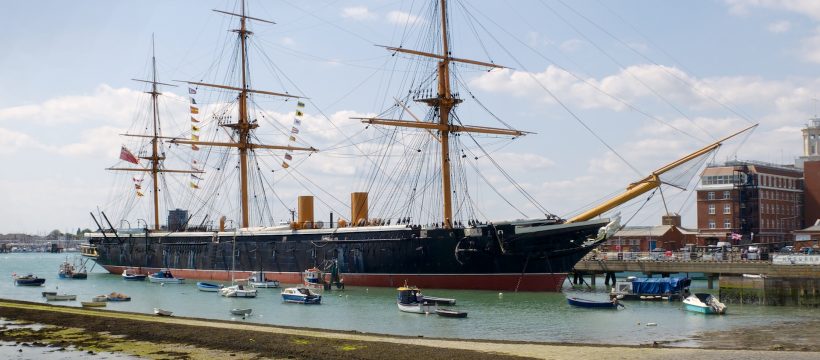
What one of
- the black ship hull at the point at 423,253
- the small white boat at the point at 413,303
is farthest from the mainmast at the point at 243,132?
the small white boat at the point at 413,303

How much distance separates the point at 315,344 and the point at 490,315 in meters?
17.5

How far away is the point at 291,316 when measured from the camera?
43.9m

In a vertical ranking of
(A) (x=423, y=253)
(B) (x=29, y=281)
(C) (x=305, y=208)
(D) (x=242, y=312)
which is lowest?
(B) (x=29, y=281)

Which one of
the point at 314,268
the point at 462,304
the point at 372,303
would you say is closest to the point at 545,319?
the point at 462,304

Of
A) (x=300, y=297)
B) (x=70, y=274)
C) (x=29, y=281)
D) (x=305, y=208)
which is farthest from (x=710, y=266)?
(x=70, y=274)

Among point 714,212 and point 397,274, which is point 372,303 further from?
point 714,212

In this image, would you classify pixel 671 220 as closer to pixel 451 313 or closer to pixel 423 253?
pixel 423 253

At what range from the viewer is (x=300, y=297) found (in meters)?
50.9

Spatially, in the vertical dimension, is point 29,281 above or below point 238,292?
below

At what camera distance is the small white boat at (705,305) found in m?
43.4

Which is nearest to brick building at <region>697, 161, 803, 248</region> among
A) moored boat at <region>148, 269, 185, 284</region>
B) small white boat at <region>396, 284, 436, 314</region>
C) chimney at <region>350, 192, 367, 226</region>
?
chimney at <region>350, 192, 367, 226</region>

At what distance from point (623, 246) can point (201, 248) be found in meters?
51.1

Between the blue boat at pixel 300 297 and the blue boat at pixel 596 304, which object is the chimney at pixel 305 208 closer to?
the blue boat at pixel 300 297

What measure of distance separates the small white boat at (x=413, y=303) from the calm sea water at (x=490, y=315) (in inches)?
22.8
